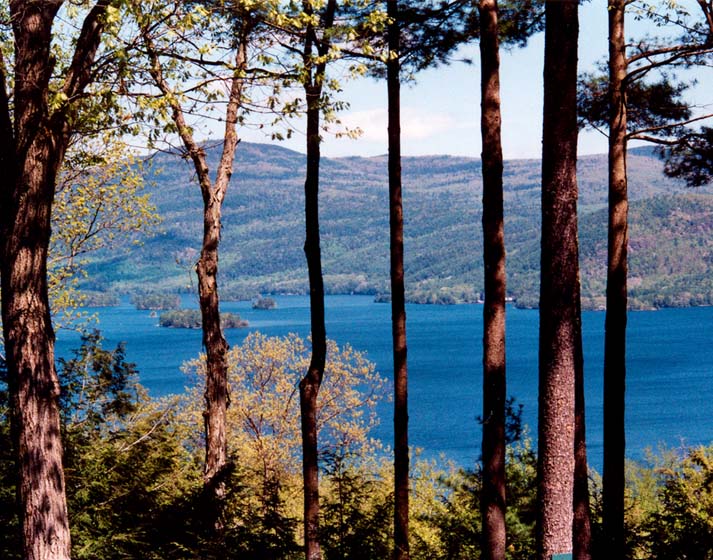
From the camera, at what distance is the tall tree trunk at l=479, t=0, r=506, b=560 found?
21.6ft

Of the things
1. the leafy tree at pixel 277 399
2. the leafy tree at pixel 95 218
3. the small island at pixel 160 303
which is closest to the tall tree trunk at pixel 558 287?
the leafy tree at pixel 95 218

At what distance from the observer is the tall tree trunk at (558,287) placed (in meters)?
5.50

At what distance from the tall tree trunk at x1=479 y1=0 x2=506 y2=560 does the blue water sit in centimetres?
1294

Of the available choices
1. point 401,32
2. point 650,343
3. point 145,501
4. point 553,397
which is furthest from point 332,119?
point 650,343

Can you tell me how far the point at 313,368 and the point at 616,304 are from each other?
3.14 meters

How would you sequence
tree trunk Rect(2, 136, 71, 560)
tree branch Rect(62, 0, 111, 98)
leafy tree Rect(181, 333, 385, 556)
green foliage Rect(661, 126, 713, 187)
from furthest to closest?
leafy tree Rect(181, 333, 385, 556) < green foliage Rect(661, 126, 713, 187) < tree branch Rect(62, 0, 111, 98) < tree trunk Rect(2, 136, 71, 560)

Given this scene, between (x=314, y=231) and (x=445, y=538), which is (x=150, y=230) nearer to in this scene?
(x=314, y=231)

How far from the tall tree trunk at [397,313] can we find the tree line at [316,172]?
2cm

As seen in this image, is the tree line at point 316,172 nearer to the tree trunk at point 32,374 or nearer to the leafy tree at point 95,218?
the tree trunk at point 32,374

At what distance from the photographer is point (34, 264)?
5.39 meters

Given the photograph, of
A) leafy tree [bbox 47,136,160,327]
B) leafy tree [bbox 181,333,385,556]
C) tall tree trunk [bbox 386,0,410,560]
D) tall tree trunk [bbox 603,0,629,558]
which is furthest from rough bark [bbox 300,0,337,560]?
leafy tree [bbox 181,333,385,556]

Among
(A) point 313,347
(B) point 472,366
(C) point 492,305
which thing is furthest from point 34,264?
(B) point 472,366

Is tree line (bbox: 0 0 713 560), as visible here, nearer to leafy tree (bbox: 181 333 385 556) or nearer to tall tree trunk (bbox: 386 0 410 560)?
tall tree trunk (bbox: 386 0 410 560)

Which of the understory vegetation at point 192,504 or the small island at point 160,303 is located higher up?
the understory vegetation at point 192,504
